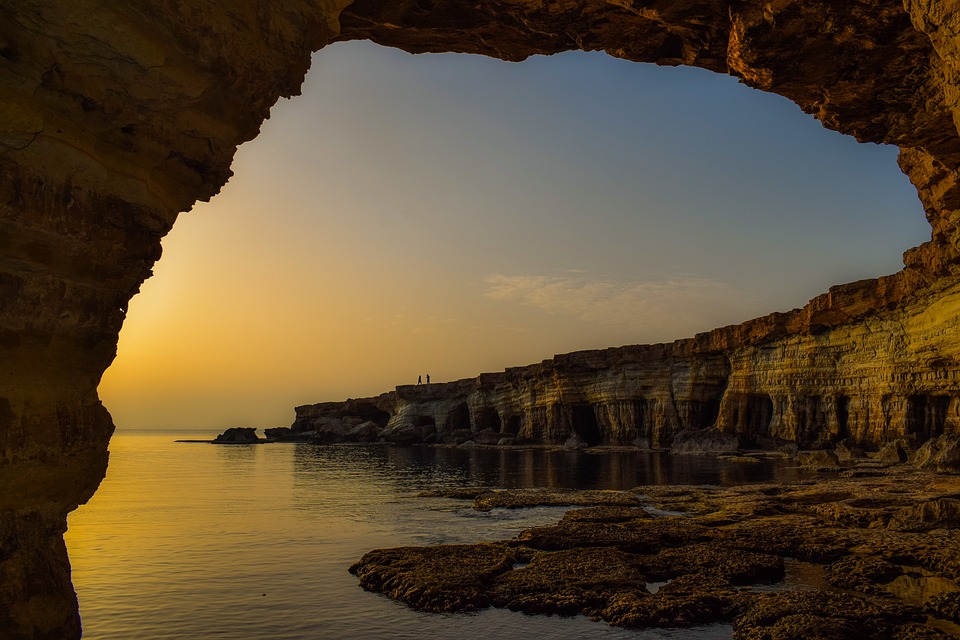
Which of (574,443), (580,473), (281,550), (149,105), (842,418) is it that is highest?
(149,105)

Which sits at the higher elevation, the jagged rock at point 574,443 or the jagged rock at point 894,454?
A: the jagged rock at point 894,454

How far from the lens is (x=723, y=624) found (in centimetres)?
815

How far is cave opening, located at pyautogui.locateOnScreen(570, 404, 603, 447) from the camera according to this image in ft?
215

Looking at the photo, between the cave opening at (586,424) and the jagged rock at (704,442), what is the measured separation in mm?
14855

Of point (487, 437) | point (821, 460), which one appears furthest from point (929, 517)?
point (487, 437)

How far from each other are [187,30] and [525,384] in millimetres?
65514

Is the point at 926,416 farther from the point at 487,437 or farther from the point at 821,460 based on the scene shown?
the point at 487,437

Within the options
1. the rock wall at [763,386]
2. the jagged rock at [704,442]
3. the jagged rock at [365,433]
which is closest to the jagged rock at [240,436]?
the jagged rock at [365,433]

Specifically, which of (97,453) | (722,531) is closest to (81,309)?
(97,453)

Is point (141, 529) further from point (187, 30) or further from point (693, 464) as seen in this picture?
point (693, 464)

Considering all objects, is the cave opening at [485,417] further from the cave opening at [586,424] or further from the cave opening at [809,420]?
Result: the cave opening at [809,420]

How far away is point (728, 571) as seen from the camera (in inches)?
403

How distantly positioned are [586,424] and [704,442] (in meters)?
20.7

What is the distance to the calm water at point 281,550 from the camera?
8.78 metres
